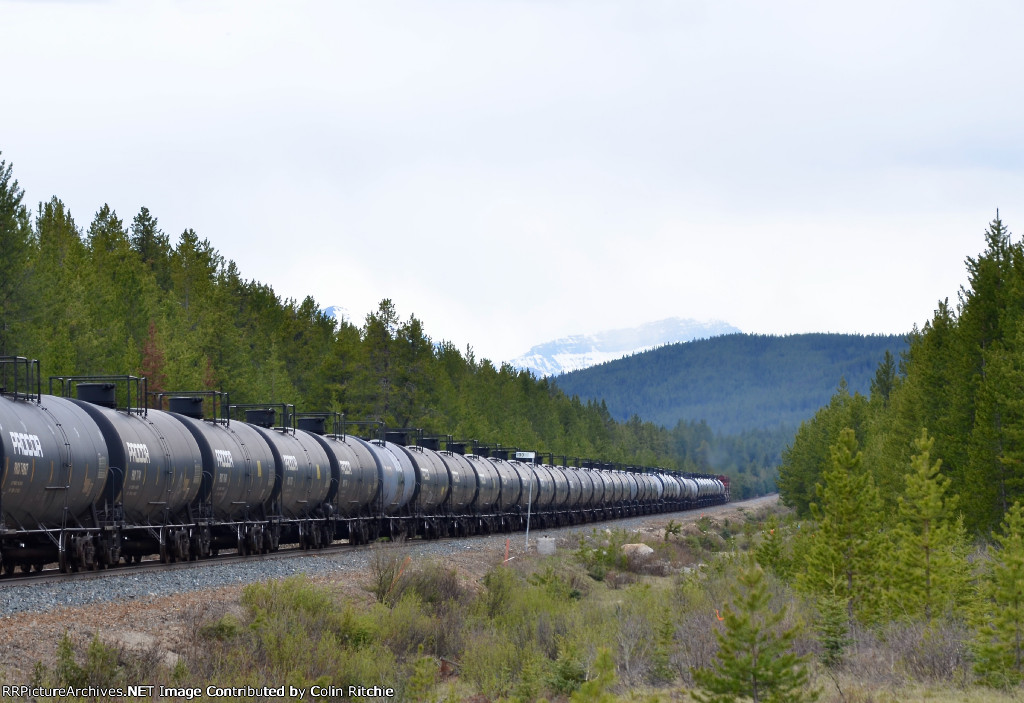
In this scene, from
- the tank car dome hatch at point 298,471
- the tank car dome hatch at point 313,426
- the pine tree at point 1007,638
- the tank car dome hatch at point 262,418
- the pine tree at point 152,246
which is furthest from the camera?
the pine tree at point 152,246

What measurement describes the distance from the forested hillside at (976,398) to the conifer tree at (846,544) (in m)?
8.95

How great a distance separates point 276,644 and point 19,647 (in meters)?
3.95

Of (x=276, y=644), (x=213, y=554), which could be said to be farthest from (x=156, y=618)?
(x=213, y=554)

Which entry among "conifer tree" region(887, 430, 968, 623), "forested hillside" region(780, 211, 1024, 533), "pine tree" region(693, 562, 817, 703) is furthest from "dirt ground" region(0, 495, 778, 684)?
"forested hillside" region(780, 211, 1024, 533)

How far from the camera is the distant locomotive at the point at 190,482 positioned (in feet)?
66.9

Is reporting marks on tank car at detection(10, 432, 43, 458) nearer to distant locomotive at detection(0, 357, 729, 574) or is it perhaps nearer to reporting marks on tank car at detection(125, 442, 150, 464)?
distant locomotive at detection(0, 357, 729, 574)

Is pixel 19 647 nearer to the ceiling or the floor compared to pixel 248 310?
nearer to the floor

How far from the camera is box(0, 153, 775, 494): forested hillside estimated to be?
5778 cm

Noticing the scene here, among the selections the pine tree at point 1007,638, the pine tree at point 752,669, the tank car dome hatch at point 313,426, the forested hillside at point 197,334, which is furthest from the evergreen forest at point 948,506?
the forested hillside at point 197,334

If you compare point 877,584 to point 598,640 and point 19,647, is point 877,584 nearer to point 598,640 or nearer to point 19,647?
point 598,640

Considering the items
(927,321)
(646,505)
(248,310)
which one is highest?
(248,310)

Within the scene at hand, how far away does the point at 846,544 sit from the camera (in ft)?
91.2

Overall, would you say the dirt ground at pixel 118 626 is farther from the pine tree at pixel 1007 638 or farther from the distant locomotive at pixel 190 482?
the pine tree at pixel 1007 638

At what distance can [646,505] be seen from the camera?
98.9m
